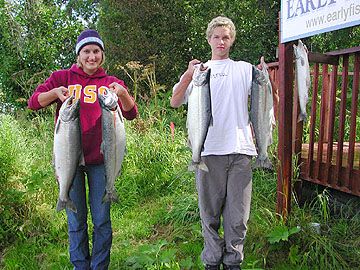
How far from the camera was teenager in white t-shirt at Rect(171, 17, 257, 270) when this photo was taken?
10.5ft

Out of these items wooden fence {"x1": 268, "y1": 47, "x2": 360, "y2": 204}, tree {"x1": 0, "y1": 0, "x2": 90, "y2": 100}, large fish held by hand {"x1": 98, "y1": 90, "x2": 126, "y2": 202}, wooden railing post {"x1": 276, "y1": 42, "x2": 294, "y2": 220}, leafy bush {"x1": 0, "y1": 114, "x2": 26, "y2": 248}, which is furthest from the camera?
tree {"x1": 0, "y1": 0, "x2": 90, "y2": 100}

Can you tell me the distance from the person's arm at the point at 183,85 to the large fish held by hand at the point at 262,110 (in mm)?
452

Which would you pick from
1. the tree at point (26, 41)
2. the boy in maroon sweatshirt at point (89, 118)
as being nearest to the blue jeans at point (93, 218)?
the boy in maroon sweatshirt at point (89, 118)

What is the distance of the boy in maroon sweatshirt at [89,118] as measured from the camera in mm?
3256

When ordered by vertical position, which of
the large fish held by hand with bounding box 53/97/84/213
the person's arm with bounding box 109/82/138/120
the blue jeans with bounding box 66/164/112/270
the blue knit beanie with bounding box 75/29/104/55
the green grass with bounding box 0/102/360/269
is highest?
the blue knit beanie with bounding box 75/29/104/55

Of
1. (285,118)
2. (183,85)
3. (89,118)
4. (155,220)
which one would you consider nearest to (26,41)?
(155,220)

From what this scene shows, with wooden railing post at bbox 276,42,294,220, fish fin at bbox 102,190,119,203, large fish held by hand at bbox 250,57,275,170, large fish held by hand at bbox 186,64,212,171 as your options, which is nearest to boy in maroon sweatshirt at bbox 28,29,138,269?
fish fin at bbox 102,190,119,203

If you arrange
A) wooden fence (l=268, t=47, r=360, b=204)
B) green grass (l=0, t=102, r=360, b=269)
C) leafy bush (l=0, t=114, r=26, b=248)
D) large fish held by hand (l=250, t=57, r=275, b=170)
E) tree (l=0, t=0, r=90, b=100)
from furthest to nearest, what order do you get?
1. tree (l=0, t=0, r=90, b=100)
2. leafy bush (l=0, t=114, r=26, b=248)
3. wooden fence (l=268, t=47, r=360, b=204)
4. green grass (l=0, t=102, r=360, b=269)
5. large fish held by hand (l=250, t=57, r=275, b=170)

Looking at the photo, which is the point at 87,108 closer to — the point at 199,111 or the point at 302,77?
the point at 199,111

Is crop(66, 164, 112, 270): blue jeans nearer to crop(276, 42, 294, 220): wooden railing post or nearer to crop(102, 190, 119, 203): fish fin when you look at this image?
crop(102, 190, 119, 203): fish fin

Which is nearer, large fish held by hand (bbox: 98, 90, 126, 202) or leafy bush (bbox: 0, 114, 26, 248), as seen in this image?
large fish held by hand (bbox: 98, 90, 126, 202)

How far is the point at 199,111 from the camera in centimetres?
305

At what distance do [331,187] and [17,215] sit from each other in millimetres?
3441

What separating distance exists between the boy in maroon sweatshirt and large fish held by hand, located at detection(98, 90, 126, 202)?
0.55 feet
